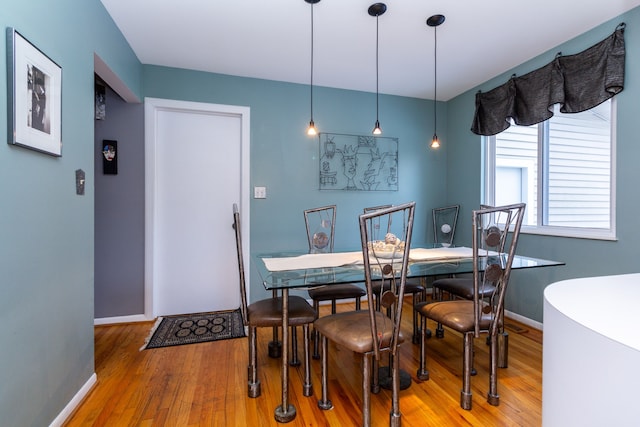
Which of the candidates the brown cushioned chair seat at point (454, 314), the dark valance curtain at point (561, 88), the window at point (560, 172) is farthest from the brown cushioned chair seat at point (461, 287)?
the dark valance curtain at point (561, 88)

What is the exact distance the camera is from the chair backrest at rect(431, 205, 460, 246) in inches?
144

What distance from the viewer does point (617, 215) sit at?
2182mm

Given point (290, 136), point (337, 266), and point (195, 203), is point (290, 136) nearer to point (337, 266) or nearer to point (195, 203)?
point (195, 203)

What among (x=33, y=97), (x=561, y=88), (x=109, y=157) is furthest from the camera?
(x=109, y=157)

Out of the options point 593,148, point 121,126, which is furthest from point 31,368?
point 593,148

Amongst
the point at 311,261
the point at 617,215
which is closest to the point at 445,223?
the point at 617,215

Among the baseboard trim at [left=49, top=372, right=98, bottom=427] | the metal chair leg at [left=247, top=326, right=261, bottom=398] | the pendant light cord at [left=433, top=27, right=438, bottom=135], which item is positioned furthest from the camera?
the pendant light cord at [left=433, top=27, right=438, bottom=135]

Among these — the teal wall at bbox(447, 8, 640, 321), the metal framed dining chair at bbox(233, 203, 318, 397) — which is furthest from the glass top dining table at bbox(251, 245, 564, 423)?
the teal wall at bbox(447, 8, 640, 321)

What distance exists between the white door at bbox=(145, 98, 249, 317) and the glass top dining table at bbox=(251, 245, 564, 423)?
105 cm

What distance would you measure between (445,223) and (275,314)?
107 inches

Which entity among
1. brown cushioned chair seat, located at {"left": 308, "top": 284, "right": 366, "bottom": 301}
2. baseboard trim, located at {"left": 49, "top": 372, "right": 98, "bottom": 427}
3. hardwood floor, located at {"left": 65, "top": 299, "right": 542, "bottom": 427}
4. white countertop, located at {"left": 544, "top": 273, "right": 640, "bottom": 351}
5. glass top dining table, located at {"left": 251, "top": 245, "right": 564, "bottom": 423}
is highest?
white countertop, located at {"left": 544, "top": 273, "right": 640, "bottom": 351}

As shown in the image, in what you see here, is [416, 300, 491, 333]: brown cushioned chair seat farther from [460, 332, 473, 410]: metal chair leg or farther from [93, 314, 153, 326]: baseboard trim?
[93, 314, 153, 326]: baseboard trim

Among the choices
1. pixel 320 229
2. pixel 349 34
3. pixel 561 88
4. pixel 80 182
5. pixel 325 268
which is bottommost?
pixel 325 268

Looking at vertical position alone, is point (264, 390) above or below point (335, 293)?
below
